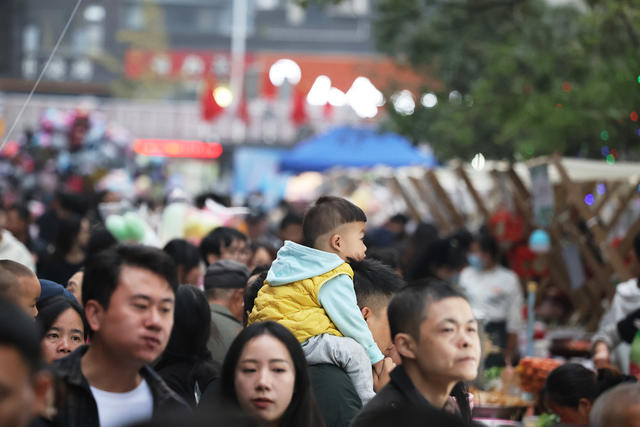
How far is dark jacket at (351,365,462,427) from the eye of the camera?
3559 millimetres

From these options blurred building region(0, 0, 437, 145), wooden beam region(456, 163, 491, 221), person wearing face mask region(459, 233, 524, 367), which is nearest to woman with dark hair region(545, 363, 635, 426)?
person wearing face mask region(459, 233, 524, 367)

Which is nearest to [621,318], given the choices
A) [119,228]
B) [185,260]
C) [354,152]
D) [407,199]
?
[185,260]

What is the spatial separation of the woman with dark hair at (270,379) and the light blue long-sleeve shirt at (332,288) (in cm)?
71

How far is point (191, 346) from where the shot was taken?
4520mm

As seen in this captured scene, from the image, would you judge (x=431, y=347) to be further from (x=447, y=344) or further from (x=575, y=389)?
(x=575, y=389)

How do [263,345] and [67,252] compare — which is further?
[67,252]

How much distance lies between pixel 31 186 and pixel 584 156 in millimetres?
8329

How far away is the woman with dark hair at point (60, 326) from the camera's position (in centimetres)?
464

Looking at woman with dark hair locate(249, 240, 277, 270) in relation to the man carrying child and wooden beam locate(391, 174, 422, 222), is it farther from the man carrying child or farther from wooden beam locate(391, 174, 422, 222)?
wooden beam locate(391, 174, 422, 222)

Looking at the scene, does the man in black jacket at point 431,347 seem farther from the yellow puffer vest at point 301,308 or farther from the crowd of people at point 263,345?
the yellow puffer vest at point 301,308

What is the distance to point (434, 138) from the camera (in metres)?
19.2

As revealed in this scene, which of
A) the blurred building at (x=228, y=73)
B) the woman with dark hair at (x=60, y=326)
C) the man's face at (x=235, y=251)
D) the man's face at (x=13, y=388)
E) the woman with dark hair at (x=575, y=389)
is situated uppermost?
the blurred building at (x=228, y=73)

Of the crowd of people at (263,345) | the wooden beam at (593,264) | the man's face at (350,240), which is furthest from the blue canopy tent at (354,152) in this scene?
the man's face at (350,240)

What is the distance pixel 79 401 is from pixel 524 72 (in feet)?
33.2
